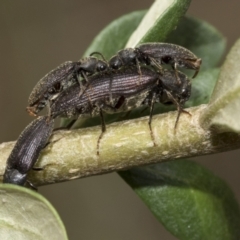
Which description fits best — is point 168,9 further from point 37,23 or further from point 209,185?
point 37,23

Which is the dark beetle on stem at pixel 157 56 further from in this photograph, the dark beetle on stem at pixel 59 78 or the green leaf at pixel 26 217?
the green leaf at pixel 26 217

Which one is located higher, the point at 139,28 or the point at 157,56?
the point at 139,28

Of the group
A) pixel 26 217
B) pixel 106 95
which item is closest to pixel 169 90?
pixel 106 95

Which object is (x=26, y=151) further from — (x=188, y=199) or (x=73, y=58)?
(x=73, y=58)

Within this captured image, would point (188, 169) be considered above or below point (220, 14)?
above

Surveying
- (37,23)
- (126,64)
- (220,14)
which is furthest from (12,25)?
(126,64)

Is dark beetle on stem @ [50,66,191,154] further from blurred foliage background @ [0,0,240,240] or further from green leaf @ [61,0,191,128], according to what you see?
blurred foliage background @ [0,0,240,240]
